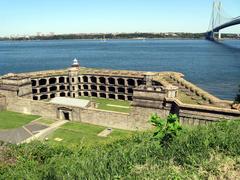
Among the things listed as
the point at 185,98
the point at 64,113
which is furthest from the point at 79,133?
the point at 185,98

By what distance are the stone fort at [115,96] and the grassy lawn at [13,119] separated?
141 centimetres

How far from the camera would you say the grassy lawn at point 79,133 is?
46.7 m

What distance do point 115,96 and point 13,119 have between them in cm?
2669

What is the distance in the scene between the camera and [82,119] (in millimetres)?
55469

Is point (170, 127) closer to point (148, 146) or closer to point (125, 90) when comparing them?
point (148, 146)

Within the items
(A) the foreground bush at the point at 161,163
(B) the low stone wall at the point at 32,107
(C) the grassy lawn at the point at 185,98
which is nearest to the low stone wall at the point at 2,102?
(B) the low stone wall at the point at 32,107

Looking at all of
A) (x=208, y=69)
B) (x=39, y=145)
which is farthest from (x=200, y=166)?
(x=208, y=69)

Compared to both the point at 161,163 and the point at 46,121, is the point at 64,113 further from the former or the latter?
the point at 161,163

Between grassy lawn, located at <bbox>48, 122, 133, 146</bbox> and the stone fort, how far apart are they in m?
1.63

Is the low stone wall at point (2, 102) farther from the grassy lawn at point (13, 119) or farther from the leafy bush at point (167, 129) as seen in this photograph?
the leafy bush at point (167, 129)

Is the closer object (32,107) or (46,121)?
(46,121)

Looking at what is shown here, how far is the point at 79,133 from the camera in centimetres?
4994

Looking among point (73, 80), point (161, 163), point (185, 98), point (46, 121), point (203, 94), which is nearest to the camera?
point (161, 163)

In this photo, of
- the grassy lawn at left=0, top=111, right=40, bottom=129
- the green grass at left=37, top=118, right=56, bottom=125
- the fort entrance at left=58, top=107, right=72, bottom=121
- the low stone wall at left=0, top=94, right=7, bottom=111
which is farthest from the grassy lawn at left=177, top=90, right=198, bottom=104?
the low stone wall at left=0, top=94, right=7, bottom=111
